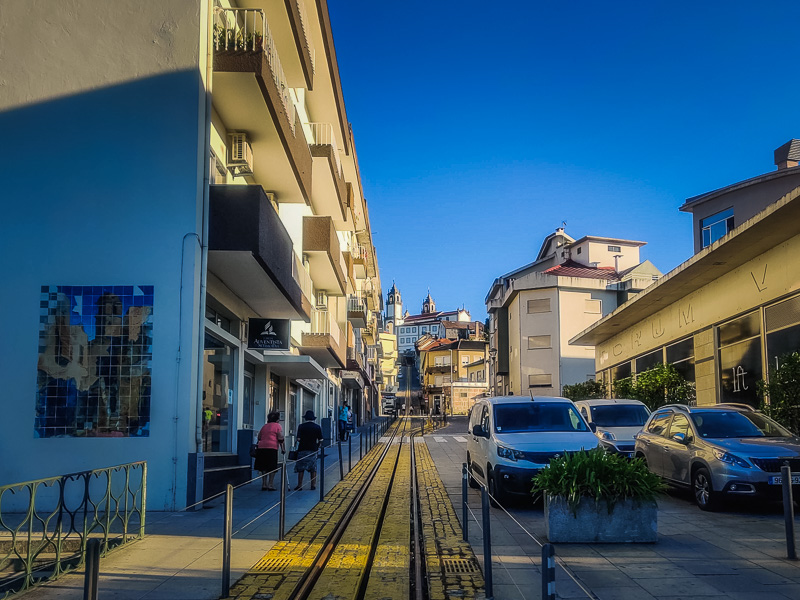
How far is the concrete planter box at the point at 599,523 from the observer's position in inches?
360

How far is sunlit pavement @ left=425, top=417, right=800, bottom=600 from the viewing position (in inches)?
269

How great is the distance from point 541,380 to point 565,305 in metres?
5.03

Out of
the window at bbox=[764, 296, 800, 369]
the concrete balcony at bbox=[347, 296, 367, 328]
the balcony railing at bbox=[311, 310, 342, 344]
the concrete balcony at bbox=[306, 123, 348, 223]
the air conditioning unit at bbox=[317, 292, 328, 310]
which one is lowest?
the window at bbox=[764, 296, 800, 369]

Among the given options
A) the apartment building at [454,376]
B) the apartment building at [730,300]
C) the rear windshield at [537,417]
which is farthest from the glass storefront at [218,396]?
the apartment building at [454,376]

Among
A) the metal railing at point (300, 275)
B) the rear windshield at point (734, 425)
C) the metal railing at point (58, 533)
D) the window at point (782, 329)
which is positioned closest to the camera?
the metal railing at point (58, 533)

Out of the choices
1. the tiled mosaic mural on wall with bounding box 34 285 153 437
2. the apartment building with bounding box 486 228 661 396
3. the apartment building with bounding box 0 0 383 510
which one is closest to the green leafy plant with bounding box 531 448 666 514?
the apartment building with bounding box 0 0 383 510

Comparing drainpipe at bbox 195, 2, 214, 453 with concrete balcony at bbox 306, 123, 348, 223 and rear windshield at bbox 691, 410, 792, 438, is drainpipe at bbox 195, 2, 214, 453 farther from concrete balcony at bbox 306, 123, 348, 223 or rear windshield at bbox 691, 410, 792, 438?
concrete balcony at bbox 306, 123, 348, 223

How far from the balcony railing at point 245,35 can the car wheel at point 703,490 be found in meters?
10.3

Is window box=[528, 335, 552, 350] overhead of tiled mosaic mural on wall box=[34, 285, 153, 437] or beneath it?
overhead

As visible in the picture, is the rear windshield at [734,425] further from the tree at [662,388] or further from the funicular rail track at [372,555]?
the tree at [662,388]

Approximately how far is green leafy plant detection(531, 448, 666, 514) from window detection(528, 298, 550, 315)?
40.4 metres

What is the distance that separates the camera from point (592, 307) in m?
49.5

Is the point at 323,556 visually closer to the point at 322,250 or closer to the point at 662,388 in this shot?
the point at 322,250

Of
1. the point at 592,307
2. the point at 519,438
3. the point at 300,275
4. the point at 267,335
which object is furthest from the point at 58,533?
the point at 592,307
